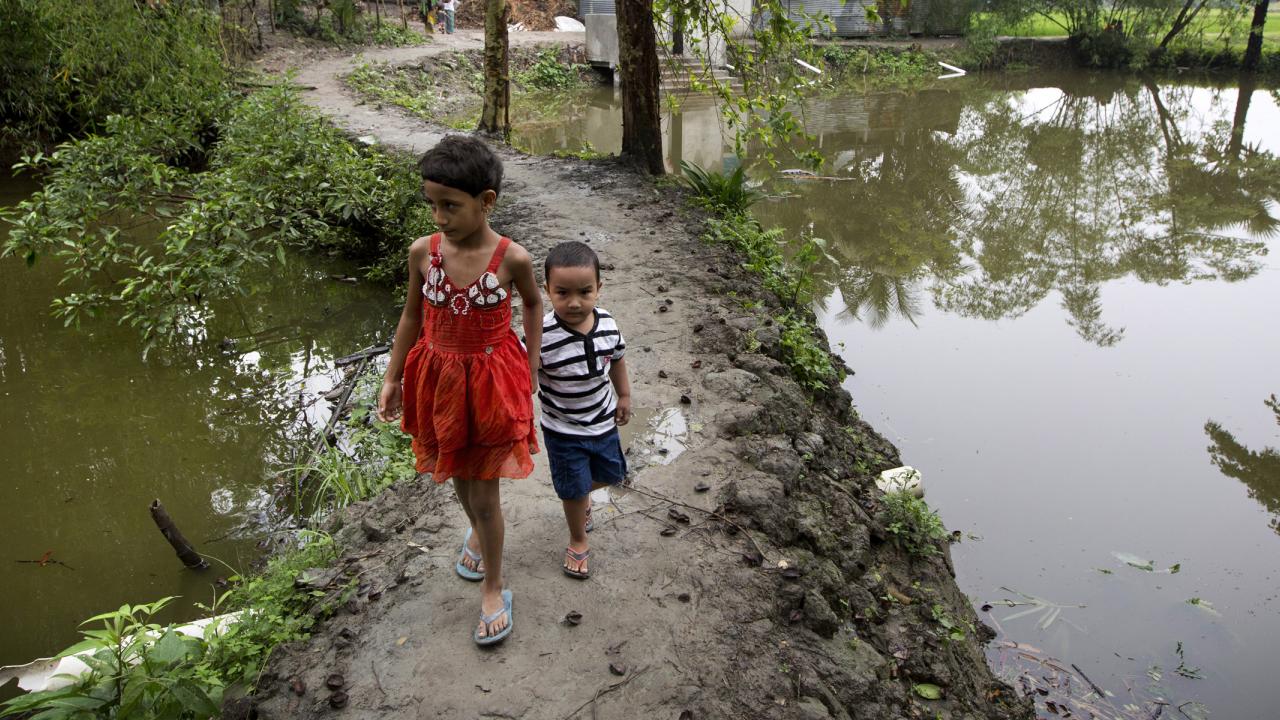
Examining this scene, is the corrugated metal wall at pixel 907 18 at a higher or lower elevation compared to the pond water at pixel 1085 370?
higher

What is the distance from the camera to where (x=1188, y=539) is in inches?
195

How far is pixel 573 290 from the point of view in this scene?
276 cm

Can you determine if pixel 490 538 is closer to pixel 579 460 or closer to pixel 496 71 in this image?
pixel 579 460

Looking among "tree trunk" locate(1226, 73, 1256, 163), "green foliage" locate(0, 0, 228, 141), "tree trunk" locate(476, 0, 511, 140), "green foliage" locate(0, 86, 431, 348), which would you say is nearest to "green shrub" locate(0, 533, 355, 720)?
"green foliage" locate(0, 86, 431, 348)

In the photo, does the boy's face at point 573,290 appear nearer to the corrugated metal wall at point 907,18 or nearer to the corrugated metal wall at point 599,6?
the corrugated metal wall at point 599,6

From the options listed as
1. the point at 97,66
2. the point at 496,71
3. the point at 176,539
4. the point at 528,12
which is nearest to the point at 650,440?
the point at 176,539

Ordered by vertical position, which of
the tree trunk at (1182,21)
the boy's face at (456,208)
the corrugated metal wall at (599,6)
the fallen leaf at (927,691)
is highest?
the corrugated metal wall at (599,6)

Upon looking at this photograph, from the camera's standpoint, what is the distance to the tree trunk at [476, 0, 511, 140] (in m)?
10.4

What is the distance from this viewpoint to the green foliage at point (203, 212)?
20.8 feet

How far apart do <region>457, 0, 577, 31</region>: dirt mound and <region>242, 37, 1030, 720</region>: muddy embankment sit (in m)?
22.6

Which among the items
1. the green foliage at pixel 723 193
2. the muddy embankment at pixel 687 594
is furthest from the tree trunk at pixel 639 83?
the muddy embankment at pixel 687 594

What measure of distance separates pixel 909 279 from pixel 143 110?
28.3ft

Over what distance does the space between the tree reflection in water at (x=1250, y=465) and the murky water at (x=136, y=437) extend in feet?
19.2

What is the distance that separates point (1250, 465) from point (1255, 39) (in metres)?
22.6
